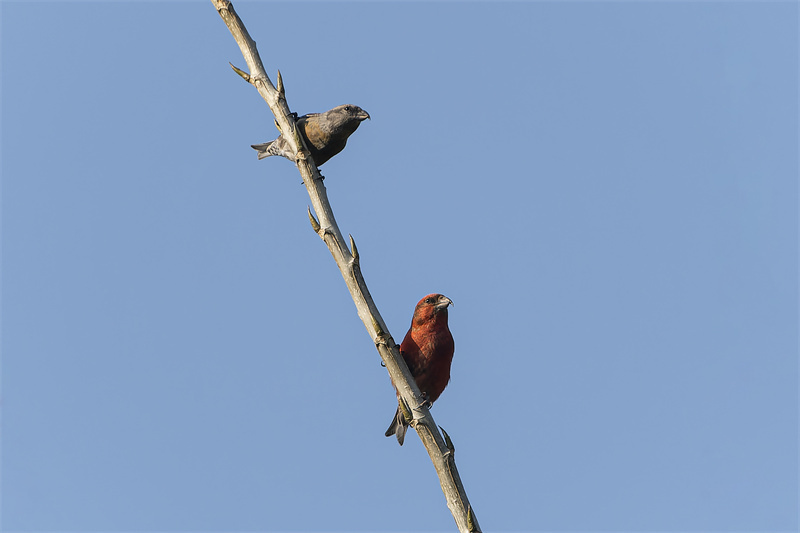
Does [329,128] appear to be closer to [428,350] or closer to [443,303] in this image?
[443,303]

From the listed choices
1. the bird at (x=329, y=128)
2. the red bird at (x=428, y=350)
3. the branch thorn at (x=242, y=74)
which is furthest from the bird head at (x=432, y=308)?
the branch thorn at (x=242, y=74)

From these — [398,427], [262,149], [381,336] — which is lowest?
[381,336]

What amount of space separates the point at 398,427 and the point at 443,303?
122 centimetres

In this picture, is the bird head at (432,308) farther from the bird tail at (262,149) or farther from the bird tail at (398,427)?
the bird tail at (262,149)

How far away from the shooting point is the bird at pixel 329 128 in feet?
25.4

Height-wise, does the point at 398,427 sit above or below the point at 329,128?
below

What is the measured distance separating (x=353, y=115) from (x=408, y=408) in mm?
4032

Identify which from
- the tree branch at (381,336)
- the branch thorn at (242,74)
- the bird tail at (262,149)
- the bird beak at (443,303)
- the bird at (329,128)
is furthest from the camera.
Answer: the bird tail at (262,149)

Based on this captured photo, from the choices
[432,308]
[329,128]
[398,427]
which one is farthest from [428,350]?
[329,128]

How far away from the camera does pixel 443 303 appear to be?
739 centimetres

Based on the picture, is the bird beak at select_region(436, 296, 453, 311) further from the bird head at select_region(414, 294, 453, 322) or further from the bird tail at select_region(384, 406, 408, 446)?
the bird tail at select_region(384, 406, 408, 446)

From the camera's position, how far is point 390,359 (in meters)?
4.69

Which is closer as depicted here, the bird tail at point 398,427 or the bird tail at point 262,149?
the bird tail at point 398,427

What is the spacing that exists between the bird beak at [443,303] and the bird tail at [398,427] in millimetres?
1031
